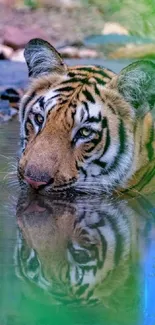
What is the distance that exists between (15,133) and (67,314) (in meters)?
4.25

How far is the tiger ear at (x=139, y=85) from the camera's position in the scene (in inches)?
203

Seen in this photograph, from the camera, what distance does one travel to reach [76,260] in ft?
12.4

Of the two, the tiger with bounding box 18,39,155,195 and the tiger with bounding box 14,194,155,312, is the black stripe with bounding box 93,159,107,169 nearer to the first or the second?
the tiger with bounding box 18,39,155,195

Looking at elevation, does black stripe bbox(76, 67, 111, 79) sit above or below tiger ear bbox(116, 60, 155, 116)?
above

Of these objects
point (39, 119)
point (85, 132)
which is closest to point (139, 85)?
point (85, 132)

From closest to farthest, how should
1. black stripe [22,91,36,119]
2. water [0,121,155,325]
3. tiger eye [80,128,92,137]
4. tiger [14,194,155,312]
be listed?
water [0,121,155,325] < tiger [14,194,155,312] < tiger eye [80,128,92,137] < black stripe [22,91,36,119]

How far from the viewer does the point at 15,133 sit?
284 inches

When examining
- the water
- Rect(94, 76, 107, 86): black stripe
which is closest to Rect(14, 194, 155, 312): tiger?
the water

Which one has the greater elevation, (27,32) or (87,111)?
(27,32)

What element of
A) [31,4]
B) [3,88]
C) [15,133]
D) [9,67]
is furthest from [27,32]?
[15,133]

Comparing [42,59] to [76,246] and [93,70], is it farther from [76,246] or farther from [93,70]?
[76,246]

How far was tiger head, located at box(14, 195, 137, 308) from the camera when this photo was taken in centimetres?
339

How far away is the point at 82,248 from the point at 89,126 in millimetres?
1266

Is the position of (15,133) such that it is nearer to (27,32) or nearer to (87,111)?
(87,111)
